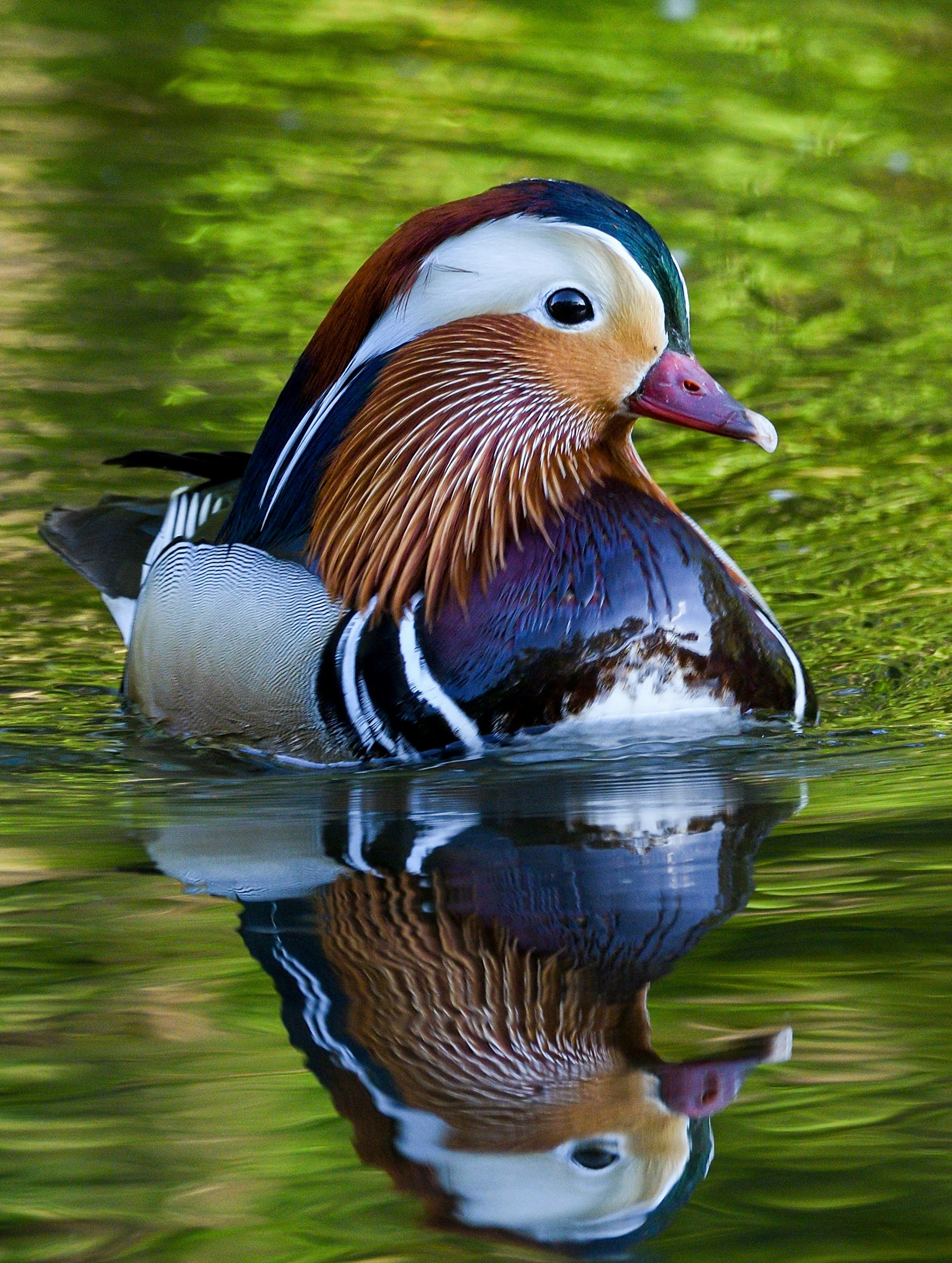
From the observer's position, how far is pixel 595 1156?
7.46 ft

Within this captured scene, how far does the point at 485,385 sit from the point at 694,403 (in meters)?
0.48

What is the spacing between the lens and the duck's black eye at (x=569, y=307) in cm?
415

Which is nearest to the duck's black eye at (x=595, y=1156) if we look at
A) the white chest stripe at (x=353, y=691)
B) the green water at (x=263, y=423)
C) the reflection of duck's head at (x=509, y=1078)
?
the reflection of duck's head at (x=509, y=1078)

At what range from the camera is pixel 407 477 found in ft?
14.6

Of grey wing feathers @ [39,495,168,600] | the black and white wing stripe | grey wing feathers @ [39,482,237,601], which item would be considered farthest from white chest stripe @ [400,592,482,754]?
grey wing feathers @ [39,495,168,600]

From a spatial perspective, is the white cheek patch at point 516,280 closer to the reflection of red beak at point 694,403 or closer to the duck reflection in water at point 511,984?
the reflection of red beak at point 694,403

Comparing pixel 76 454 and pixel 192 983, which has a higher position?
pixel 76 454

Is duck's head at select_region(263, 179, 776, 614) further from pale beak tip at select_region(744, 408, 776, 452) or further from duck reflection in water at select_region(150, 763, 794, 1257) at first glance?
duck reflection in water at select_region(150, 763, 794, 1257)

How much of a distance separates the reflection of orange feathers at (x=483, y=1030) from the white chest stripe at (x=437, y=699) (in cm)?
98

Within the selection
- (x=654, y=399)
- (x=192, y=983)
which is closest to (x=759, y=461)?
(x=654, y=399)

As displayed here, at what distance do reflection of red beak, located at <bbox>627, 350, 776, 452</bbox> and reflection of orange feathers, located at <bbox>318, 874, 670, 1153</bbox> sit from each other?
1387 millimetres

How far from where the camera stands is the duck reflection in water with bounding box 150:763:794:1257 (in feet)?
7.39

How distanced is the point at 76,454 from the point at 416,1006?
4239 millimetres

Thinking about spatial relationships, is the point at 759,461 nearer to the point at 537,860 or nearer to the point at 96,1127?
the point at 537,860
